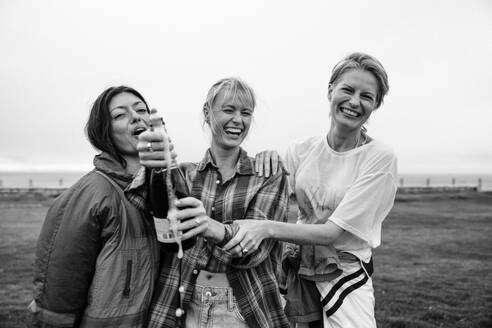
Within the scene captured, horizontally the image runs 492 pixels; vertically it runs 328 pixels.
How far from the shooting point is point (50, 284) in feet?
7.93

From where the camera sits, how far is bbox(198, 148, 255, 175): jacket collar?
2.89 m

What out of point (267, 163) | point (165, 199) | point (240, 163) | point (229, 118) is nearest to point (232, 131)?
point (229, 118)

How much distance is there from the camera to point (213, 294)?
2707 millimetres

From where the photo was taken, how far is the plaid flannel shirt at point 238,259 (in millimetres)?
2650

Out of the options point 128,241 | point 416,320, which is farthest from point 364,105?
point 416,320

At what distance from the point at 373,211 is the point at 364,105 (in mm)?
823

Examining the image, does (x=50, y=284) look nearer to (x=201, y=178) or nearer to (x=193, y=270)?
(x=193, y=270)

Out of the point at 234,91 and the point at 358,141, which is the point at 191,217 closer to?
the point at 234,91

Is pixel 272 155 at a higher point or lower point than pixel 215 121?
lower

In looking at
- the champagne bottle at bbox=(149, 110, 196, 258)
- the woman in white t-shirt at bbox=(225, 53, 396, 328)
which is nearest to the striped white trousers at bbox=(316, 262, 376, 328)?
the woman in white t-shirt at bbox=(225, 53, 396, 328)

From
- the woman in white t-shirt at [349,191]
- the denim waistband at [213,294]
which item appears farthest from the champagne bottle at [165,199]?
the woman in white t-shirt at [349,191]

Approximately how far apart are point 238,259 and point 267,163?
752mm

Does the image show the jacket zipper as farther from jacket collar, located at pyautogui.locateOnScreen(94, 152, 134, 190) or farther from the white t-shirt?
the white t-shirt

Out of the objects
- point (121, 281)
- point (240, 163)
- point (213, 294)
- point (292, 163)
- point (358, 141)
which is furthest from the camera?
point (292, 163)
